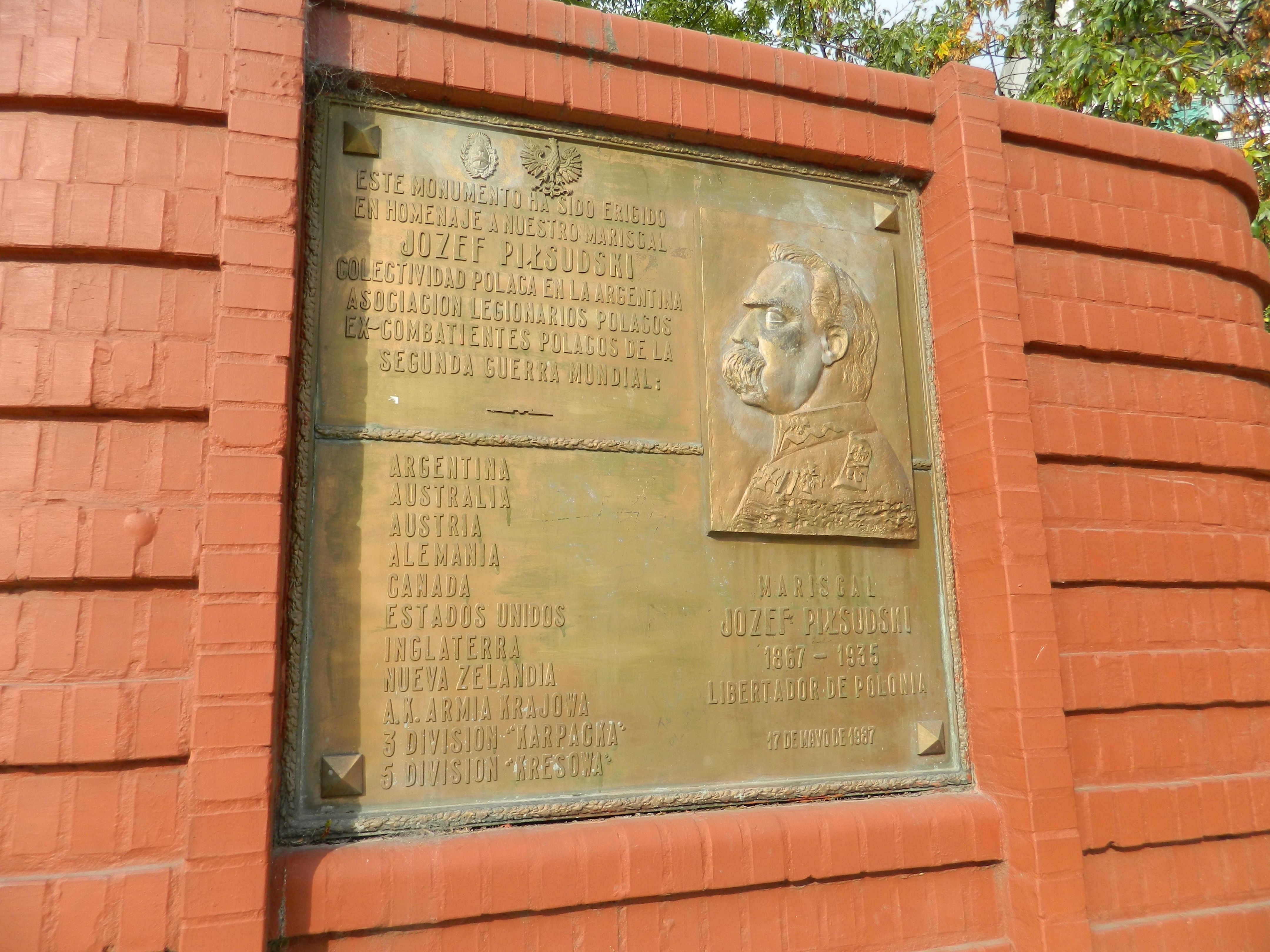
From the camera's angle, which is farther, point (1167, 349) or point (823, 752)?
point (1167, 349)

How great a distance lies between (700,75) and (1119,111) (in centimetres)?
584

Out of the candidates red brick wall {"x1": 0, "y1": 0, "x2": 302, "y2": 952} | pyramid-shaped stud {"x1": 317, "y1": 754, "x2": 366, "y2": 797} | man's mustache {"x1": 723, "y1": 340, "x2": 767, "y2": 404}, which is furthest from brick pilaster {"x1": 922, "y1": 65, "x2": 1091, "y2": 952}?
red brick wall {"x1": 0, "y1": 0, "x2": 302, "y2": 952}

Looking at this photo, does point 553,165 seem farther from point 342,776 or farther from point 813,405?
point 342,776

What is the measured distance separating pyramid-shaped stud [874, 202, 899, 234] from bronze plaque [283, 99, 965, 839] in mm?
102

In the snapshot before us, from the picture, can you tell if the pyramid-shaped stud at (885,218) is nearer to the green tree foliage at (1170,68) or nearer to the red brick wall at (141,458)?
the red brick wall at (141,458)

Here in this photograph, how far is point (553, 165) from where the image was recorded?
11.5 ft

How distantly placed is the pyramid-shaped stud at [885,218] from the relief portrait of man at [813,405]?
1.12ft

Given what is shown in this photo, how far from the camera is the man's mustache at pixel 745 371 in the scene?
11.6 ft

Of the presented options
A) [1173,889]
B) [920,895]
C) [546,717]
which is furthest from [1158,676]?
[546,717]

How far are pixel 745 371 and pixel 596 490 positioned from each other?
0.79 meters

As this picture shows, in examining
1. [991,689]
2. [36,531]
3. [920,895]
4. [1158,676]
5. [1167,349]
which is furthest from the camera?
[1167,349]

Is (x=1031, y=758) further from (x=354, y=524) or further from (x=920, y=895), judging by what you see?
(x=354, y=524)

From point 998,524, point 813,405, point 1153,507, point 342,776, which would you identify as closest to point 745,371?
point 813,405

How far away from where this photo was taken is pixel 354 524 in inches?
118
